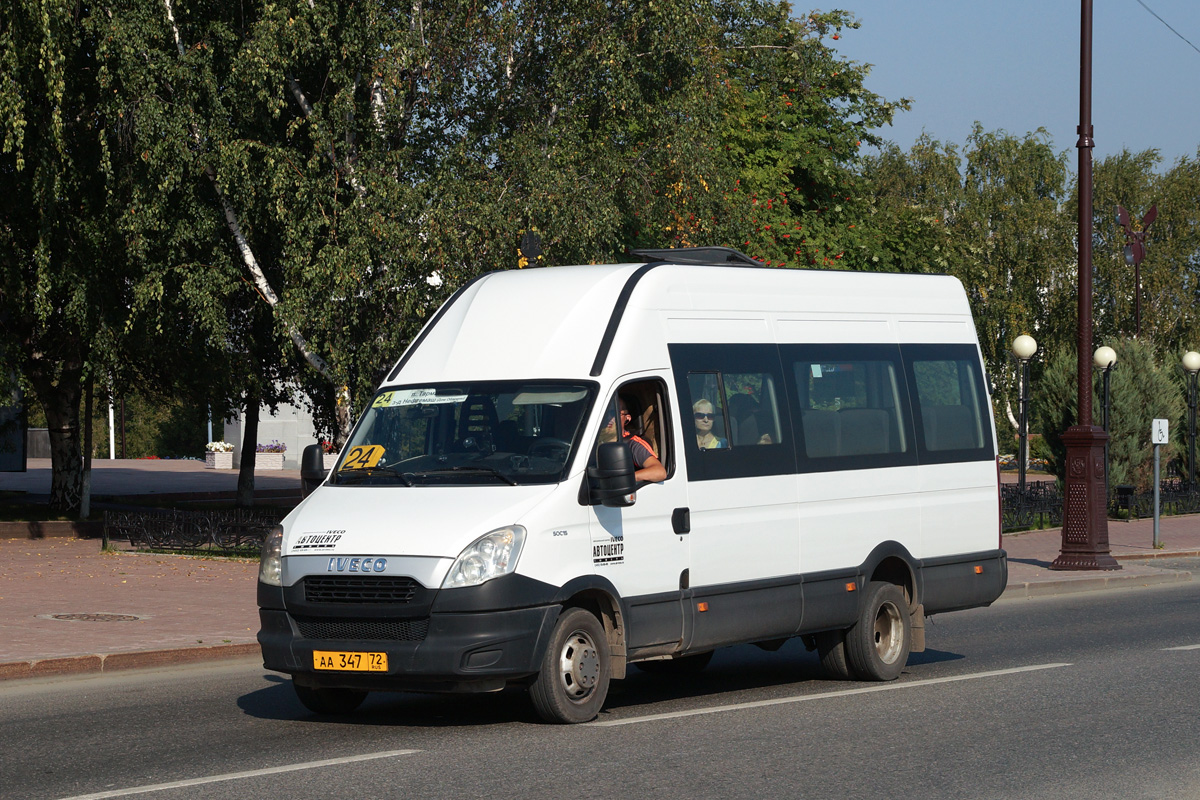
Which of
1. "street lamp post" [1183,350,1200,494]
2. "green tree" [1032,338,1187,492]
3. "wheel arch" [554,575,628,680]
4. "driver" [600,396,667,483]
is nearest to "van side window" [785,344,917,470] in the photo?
"driver" [600,396,667,483]

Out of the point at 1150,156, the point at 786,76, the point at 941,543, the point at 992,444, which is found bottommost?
the point at 941,543

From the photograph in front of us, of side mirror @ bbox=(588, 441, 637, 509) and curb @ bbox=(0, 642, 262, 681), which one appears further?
curb @ bbox=(0, 642, 262, 681)

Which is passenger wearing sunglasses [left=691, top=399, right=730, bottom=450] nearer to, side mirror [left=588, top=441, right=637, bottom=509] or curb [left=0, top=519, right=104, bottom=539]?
side mirror [left=588, top=441, right=637, bottom=509]

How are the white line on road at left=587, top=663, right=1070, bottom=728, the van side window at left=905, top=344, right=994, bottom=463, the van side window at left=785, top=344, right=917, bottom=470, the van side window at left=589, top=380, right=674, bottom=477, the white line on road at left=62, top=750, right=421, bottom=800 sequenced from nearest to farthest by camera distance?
1. the white line on road at left=62, top=750, right=421, bottom=800
2. the white line on road at left=587, top=663, right=1070, bottom=728
3. the van side window at left=589, top=380, right=674, bottom=477
4. the van side window at left=785, top=344, right=917, bottom=470
5. the van side window at left=905, top=344, right=994, bottom=463

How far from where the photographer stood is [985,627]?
1552 centimetres

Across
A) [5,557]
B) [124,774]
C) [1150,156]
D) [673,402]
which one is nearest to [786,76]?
[5,557]

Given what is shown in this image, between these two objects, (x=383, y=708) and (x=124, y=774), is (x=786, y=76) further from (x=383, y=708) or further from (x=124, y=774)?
(x=124, y=774)

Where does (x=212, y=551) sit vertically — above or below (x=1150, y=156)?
below

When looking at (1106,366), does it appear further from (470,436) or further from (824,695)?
(470,436)

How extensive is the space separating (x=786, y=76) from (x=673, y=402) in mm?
26299

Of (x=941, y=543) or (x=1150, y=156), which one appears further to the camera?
(x=1150, y=156)

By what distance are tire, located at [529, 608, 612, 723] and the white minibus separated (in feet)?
0.06

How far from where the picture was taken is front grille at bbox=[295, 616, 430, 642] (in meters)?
8.66

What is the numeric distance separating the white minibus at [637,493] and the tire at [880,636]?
0.02 metres
